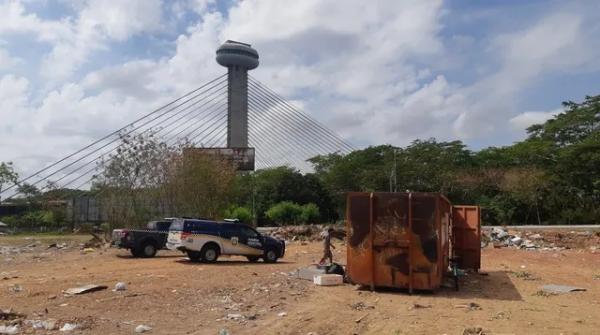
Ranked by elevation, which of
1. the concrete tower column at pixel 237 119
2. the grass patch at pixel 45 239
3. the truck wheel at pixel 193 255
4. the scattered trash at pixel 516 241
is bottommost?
the grass patch at pixel 45 239

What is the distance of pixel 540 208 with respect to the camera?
Answer: 162 ft

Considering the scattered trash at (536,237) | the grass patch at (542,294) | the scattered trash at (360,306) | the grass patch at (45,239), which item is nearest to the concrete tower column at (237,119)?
the grass patch at (45,239)

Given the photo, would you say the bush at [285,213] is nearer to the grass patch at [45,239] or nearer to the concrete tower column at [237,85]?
the concrete tower column at [237,85]

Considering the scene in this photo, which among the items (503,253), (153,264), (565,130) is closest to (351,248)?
(153,264)

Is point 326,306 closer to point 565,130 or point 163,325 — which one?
point 163,325

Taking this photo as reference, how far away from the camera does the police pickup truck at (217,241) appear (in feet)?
66.8

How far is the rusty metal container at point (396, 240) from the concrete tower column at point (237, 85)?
49142 mm

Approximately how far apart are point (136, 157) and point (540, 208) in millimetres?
32226

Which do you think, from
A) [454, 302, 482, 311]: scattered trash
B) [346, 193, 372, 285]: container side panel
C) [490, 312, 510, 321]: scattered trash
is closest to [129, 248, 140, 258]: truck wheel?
[346, 193, 372, 285]: container side panel

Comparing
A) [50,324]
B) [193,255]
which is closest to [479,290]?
[50,324]

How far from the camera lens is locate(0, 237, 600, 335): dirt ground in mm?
9336

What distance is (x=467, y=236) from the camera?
58.0ft

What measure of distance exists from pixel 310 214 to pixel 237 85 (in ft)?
57.2

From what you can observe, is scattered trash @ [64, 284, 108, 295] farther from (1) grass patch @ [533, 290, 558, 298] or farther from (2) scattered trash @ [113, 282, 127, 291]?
(1) grass patch @ [533, 290, 558, 298]
